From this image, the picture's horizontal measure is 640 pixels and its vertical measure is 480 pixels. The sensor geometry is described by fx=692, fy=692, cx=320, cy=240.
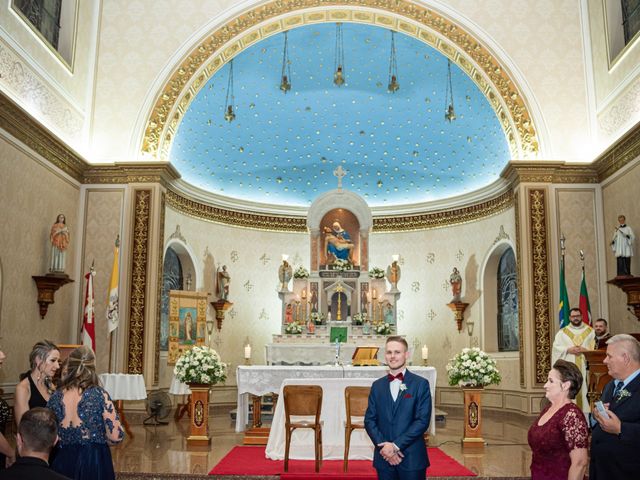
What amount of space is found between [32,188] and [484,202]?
9.86 m

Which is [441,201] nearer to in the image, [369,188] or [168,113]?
[369,188]

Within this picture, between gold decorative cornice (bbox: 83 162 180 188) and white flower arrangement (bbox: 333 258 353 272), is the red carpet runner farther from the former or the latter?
white flower arrangement (bbox: 333 258 353 272)

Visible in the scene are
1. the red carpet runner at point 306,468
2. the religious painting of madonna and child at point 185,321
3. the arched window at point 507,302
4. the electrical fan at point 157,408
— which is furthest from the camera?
the arched window at point 507,302

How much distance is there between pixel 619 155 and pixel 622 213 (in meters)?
0.99

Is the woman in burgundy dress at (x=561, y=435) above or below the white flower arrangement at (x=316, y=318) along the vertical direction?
below

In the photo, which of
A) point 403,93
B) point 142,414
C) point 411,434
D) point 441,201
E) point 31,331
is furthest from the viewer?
point 441,201

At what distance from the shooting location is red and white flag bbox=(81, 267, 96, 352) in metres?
11.5

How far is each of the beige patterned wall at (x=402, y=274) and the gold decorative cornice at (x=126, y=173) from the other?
2.90 m

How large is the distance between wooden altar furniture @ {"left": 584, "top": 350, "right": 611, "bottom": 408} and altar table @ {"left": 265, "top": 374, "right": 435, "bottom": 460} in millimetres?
2805

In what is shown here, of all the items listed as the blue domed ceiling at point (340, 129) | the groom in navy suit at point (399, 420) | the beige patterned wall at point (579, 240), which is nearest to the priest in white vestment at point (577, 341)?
the beige patterned wall at point (579, 240)

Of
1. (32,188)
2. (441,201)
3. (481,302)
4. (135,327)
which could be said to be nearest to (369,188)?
(441,201)

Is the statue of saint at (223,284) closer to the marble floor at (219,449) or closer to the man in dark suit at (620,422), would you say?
the marble floor at (219,449)

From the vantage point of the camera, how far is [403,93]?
1588cm

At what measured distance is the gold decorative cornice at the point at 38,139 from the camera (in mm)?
9911
